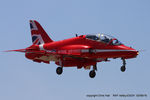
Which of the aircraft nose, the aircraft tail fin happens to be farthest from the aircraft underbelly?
the aircraft nose

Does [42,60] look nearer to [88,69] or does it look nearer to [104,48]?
[88,69]

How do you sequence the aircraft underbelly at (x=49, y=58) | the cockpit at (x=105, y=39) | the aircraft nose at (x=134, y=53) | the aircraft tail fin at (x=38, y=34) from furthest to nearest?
the aircraft tail fin at (x=38, y=34), the aircraft underbelly at (x=49, y=58), the cockpit at (x=105, y=39), the aircraft nose at (x=134, y=53)

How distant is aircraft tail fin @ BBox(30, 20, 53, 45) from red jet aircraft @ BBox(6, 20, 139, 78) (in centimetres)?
19

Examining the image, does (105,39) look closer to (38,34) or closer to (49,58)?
(49,58)

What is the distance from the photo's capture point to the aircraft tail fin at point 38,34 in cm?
4956

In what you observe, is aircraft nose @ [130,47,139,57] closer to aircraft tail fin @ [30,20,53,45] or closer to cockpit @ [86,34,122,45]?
cockpit @ [86,34,122,45]

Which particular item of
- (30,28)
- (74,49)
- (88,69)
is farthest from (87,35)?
(30,28)

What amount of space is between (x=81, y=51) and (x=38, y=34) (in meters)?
10.2

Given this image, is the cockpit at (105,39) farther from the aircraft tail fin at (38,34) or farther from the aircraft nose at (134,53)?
the aircraft tail fin at (38,34)

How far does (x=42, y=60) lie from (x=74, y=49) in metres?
5.47

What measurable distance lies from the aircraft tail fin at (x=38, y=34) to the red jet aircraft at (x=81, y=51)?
19 cm

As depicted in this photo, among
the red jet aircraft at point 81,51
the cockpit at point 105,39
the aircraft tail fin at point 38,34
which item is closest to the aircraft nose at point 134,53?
the red jet aircraft at point 81,51

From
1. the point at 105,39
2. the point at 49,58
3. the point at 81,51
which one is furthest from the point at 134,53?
the point at 49,58

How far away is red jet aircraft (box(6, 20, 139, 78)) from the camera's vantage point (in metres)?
40.8
